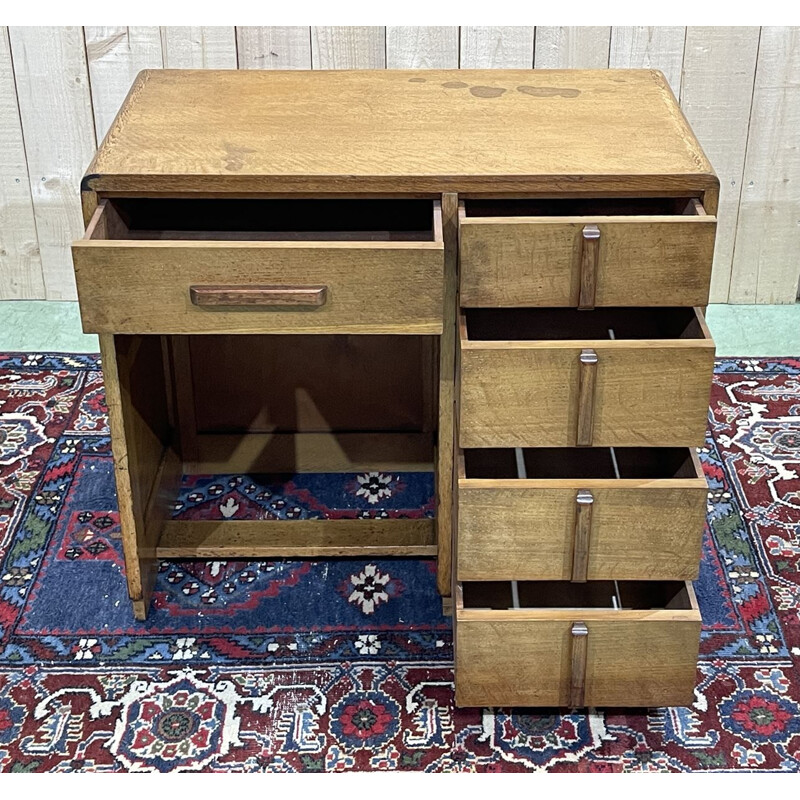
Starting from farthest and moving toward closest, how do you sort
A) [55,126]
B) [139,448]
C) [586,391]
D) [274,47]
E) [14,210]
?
[14,210], [55,126], [274,47], [139,448], [586,391]

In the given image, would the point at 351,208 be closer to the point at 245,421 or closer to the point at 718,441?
the point at 245,421

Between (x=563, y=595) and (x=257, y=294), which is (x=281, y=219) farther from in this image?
(x=563, y=595)

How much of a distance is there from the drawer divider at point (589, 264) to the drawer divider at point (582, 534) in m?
0.26

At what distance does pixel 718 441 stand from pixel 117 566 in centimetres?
119

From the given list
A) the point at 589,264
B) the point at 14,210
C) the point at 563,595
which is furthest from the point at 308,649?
the point at 14,210

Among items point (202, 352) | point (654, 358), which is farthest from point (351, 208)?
point (654, 358)

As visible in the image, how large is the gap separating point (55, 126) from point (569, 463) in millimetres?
1469

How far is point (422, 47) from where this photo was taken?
2.68m

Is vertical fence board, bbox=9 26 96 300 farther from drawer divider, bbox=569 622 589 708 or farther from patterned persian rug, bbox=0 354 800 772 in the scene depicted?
drawer divider, bbox=569 622 589 708

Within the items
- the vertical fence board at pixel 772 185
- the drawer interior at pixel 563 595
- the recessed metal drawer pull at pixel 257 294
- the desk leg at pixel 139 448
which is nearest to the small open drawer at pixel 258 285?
the recessed metal drawer pull at pixel 257 294

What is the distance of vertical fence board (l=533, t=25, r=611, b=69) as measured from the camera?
2.67 meters

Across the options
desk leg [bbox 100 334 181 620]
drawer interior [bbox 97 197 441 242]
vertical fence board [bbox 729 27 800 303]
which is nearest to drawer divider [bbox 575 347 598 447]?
drawer interior [bbox 97 197 441 242]

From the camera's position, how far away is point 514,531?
1734 mm

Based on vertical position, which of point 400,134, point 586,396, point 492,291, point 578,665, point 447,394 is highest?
point 400,134
